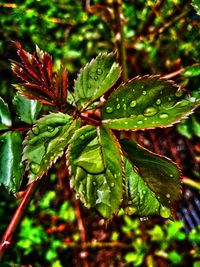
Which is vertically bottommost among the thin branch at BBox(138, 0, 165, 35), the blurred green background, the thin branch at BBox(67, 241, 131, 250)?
the thin branch at BBox(67, 241, 131, 250)

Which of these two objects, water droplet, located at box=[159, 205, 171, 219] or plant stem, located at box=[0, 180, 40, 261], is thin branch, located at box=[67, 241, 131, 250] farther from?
water droplet, located at box=[159, 205, 171, 219]

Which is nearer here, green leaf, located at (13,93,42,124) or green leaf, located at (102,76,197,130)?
green leaf, located at (102,76,197,130)

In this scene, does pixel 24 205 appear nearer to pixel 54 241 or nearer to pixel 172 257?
pixel 54 241

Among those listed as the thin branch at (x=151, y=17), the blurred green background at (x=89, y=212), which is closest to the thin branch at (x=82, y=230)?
the blurred green background at (x=89, y=212)

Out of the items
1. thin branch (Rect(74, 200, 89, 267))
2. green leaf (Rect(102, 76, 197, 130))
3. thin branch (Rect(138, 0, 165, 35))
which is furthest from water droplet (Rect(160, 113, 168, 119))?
thin branch (Rect(74, 200, 89, 267))

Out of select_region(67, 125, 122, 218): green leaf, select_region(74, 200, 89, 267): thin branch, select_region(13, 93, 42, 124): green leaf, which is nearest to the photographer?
select_region(67, 125, 122, 218): green leaf

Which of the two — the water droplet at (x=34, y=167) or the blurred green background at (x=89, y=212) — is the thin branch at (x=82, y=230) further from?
the water droplet at (x=34, y=167)

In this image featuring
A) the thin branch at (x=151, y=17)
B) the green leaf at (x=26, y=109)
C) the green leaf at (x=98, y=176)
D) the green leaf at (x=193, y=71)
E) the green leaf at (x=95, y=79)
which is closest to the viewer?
the green leaf at (x=98, y=176)
